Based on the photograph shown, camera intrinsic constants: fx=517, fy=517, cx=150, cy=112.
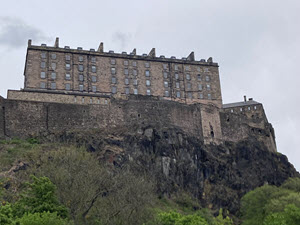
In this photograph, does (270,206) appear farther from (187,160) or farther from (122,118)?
(122,118)

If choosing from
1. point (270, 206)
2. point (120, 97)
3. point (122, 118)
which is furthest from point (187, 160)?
point (270, 206)

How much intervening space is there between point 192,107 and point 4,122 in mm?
23692

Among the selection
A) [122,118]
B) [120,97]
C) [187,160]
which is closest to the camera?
[187,160]

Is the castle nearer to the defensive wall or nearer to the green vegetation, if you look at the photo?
the defensive wall

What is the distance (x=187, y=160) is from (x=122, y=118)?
9.52 meters

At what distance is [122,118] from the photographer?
63906mm

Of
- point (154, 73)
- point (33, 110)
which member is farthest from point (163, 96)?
point (33, 110)

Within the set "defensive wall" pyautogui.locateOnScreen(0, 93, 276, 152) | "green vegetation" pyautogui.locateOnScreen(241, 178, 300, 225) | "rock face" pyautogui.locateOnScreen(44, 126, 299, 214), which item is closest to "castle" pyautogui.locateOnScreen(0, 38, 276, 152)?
"defensive wall" pyautogui.locateOnScreen(0, 93, 276, 152)

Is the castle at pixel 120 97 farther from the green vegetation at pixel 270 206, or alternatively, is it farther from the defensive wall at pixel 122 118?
the green vegetation at pixel 270 206

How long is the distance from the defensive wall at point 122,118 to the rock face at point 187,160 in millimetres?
1360

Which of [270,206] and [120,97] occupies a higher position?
[120,97]

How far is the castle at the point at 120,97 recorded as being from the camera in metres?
61.0

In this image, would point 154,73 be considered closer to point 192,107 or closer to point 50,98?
point 192,107

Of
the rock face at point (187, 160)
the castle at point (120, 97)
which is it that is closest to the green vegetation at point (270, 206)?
the rock face at point (187, 160)
